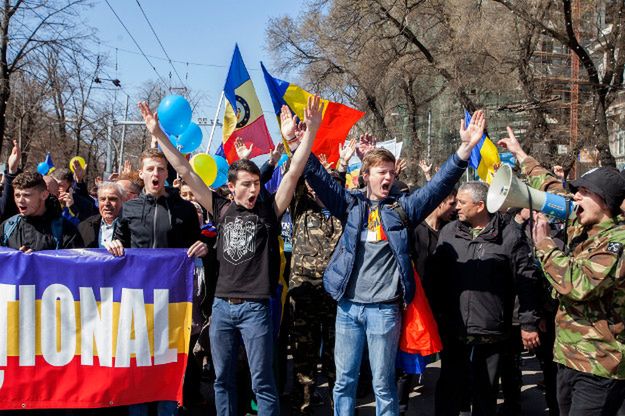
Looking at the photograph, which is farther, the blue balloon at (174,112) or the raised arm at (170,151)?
the blue balloon at (174,112)

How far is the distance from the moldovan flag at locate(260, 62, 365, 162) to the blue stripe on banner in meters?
2.40

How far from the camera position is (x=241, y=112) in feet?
25.1

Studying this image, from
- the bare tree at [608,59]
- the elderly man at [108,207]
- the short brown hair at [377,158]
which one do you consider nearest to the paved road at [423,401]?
the elderly man at [108,207]

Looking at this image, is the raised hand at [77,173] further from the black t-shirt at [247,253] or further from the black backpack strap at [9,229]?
the black t-shirt at [247,253]

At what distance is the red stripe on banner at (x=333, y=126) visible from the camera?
6582 millimetres

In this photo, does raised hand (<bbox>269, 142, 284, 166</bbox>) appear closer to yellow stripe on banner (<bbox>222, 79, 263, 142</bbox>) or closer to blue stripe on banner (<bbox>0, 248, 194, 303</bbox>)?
blue stripe on banner (<bbox>0, 248, 194, 303</bbox>)

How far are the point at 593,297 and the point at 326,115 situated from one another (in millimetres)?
3776

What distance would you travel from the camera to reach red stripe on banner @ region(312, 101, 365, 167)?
658cm

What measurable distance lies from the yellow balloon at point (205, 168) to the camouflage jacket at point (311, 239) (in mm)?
2690

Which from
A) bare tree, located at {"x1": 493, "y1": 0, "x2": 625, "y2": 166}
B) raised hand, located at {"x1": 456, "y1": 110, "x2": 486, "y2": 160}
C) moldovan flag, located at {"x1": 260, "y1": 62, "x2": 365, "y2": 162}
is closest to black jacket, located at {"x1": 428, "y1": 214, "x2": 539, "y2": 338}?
raised hand, located at {"x1": 456, "y1": 110, "x2": 486, "y2": 160}

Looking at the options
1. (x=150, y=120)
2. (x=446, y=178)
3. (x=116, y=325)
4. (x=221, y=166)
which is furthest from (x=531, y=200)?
(x=221, y=166)

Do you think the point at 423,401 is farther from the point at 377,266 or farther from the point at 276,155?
→ the point at 276,155

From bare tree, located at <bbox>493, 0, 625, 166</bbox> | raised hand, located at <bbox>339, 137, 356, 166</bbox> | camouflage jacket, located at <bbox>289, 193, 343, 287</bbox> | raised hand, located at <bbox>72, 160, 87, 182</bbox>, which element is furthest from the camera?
bare tree, located at <bbox>493, 0, 625, 166</bbox>

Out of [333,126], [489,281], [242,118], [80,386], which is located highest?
[242,118]
